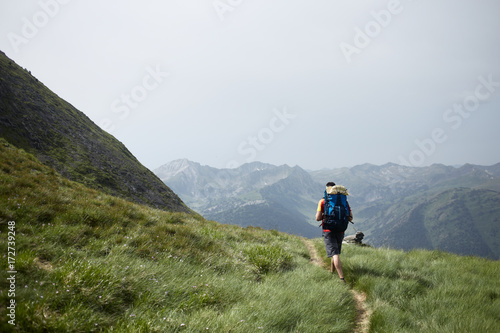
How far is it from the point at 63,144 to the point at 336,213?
5974 cm

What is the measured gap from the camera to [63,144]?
4969 cm

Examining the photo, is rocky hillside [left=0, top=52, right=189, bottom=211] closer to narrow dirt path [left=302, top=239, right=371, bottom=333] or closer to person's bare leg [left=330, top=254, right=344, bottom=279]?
person's bare leg [left=330, top=254, right=344, bottom=279]

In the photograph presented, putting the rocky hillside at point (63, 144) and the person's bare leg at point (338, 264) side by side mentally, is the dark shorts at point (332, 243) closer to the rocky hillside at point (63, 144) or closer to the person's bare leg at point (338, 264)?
the person's bare leg at point (338, 264)

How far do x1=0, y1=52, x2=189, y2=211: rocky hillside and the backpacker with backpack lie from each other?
42.8 m

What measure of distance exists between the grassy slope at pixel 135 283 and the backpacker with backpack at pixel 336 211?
1.57 m

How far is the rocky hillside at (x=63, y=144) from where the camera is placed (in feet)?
137

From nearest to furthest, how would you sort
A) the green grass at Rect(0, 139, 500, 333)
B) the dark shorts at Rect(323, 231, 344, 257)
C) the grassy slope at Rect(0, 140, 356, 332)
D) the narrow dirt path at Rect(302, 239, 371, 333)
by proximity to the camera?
the grassy slope at Rect(0, 140, 356, 332) < the green grass at Rect(0, 139, 500, 333) < the narrow dirt path at Rect(302, 239, 371, 333) < the dark shorts at Rect(323, 231, 344, 257)

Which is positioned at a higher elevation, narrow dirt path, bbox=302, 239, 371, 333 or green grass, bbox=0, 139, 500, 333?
green grass, bbox=0, 139, 500, 333

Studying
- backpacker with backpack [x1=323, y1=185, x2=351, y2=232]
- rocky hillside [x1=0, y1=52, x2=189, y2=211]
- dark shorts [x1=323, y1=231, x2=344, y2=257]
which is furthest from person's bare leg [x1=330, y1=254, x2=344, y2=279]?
rocky hillside [x1=0, y1=52, x2=189, y2=211]

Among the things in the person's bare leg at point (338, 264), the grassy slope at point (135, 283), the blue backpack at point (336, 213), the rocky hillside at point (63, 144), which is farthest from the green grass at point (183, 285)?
the rocky hillside at point (63, 144)

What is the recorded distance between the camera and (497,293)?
5.67 metres

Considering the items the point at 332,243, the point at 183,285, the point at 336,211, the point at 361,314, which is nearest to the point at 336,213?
the point at 336,211

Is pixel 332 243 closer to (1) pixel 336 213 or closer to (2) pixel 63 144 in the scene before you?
(1) pixel 336 213

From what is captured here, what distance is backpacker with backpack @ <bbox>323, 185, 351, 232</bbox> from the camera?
7648 millimetres
